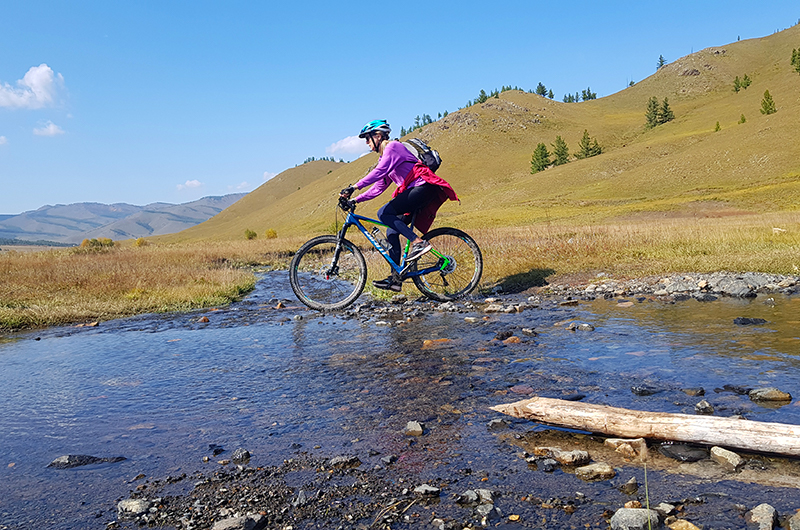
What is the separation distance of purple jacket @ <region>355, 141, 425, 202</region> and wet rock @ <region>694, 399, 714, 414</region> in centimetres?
637

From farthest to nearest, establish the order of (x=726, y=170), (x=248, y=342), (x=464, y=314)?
(x=726, y=170)
(x=464, y=314)
(x=248, y=342)

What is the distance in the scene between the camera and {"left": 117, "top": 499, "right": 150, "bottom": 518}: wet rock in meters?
3.15

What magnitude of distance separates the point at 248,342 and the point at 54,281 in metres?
11.5

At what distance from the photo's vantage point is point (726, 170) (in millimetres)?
78062

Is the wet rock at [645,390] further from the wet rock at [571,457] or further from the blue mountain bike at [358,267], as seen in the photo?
the blue mountain bike at [358,267]

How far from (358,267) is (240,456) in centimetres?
694

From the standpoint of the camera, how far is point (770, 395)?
447 cm

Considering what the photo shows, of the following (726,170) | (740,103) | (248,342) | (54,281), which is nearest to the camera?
(248,342)

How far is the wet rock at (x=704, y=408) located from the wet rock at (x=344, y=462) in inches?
115

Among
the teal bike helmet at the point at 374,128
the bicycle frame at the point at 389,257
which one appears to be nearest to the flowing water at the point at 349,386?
the bicycle frame at the point at 389,257

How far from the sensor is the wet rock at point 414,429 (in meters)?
4.25

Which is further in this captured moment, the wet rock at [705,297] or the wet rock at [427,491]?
the wet rock at [705,297]

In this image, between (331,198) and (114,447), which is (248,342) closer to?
(114,447)

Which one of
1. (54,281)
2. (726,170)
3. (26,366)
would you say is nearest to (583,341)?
(26,366)
